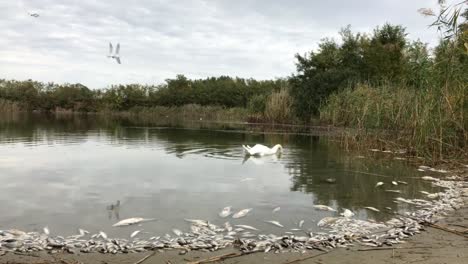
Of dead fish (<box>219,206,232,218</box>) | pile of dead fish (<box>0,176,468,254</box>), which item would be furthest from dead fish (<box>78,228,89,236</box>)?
dead fish (<box>219,206,232,218</box>)

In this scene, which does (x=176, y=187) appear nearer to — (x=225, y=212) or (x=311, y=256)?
(x=225, y=212)

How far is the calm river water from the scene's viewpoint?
6156mm

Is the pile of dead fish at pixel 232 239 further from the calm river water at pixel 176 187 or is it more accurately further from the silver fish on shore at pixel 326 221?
the calm river water at pixel 176 187

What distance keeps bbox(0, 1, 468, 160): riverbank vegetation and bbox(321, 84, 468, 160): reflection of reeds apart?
0.10ft

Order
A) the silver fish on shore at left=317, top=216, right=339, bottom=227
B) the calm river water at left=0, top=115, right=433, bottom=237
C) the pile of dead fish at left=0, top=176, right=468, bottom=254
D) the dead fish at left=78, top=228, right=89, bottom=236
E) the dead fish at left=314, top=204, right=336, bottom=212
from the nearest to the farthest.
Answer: the pile of dead fish at left=0, top=176, right=468, bottom=254 < the dead fish at left=78, top=228, right=89, bottom=236 < the silver fish on shore at left=317, top=216, right=339, bottom=227 < the calm river water at left=0, top=115, right=433, bottom=237 < the dead fish at left=314, top=204, right=336, bottom=212

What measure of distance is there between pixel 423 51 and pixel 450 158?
4071 millimetres

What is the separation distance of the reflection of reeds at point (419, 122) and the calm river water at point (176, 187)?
1062 mm

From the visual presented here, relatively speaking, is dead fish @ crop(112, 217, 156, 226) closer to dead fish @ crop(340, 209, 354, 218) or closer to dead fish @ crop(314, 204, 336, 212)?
dead fish @ crop(314, 204, 336, 212)

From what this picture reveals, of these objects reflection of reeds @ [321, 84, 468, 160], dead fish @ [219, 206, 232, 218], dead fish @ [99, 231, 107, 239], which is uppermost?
reflection of reeds @ [321, 84, 468, 160]

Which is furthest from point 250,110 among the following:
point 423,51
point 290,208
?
point 290,208

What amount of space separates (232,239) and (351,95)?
18004 mm

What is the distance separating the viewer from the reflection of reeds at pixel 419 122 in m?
11.0

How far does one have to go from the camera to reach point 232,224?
19.2 feet

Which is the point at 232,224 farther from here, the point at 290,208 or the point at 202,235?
the point at 290,208
